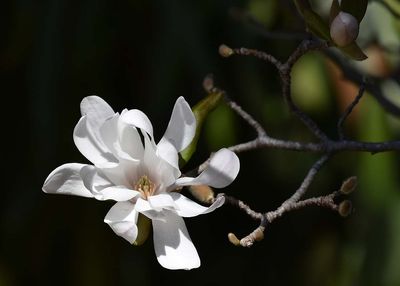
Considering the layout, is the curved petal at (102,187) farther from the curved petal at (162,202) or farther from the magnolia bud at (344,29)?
the magnolia bud at (344,29)

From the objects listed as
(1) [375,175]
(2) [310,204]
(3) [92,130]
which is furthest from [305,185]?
(1) [375,175]

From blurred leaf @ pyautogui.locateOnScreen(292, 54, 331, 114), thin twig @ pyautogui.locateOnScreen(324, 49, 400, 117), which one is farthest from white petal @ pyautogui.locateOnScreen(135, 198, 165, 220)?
blurred leaf @ pyautogui.locateOnScreen(292, 54, 331, 114)

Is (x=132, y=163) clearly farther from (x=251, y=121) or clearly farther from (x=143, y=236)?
(x=251, y=121)

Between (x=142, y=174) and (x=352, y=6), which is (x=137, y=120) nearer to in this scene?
(x=142, y=174)

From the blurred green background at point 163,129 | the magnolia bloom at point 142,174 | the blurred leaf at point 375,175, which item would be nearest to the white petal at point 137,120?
the magnolia bloom at point 142,174

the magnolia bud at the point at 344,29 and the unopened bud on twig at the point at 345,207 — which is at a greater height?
the magnolia bud at the point at 344,29

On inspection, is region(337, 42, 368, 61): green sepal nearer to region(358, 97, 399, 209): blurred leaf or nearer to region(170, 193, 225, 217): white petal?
region(170, 193, 225, 217): white petal
